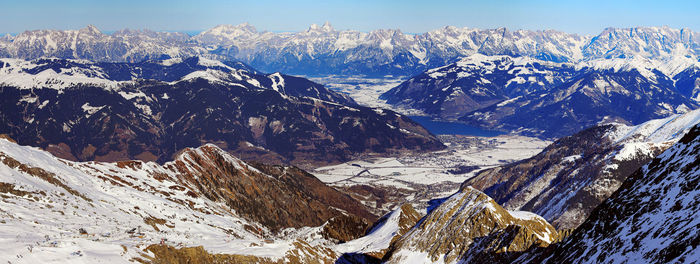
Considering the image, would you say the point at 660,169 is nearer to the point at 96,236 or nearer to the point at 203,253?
the point at 203,253

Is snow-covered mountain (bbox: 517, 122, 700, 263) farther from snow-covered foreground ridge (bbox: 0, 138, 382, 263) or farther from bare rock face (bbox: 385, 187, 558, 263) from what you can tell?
snow-covered foreground ridge (bbox: 0, 138, 382, 263)

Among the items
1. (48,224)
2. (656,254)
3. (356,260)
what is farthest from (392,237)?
(656,254)

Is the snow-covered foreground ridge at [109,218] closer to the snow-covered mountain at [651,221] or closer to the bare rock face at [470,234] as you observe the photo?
the bare rock face at [470,234]

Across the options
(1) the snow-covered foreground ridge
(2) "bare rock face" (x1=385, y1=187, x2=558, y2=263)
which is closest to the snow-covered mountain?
(2) "bare rock face" (x1=385, y1=187, x2=558, y2=263)

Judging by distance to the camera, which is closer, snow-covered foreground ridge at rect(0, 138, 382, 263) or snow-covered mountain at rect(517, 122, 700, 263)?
snow-covered mountain at rect(517, 122, 700, 263)

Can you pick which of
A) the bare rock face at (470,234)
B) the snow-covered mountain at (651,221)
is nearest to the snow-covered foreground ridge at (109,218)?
the bare rock face at (470,234)

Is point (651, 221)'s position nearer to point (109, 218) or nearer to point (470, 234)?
point (470, 234)
